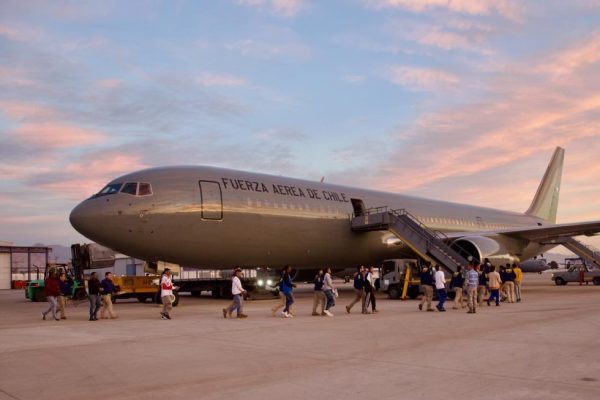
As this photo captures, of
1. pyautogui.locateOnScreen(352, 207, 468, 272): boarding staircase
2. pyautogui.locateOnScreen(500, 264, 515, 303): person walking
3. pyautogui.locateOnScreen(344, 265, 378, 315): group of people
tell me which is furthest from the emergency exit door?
pyautogui.locateOnScreen(500, 264, 515, 303): person walking

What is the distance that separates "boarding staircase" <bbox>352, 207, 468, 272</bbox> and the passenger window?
10.5 meters

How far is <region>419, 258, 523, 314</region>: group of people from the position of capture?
17.5 m

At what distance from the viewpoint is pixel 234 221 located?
21.5 m

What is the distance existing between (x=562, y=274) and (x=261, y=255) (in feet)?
96.6

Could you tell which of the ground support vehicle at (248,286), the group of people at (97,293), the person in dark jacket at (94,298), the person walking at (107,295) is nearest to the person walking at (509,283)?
the ground support vehicle at (248,286)

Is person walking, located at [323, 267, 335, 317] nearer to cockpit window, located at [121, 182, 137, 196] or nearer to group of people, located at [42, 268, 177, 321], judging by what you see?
group of people, located at [42, 268, 177, 321]

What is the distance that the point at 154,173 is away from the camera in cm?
2081

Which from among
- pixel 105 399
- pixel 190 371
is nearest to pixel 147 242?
pixel 190 371

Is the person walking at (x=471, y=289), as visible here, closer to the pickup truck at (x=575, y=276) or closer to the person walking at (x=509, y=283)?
the person walking at (x=509, y=283)

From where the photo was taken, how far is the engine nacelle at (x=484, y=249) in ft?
84.8

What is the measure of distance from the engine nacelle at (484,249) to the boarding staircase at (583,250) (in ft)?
31.8

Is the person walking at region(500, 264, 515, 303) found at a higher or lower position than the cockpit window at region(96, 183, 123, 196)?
lower

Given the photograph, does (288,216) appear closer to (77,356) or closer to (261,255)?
(261,255)

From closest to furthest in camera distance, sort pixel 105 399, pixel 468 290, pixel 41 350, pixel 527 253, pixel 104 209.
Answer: pixel 105 399 → pixel 41 350 → pixel 468 290 → pixel 104 209 → pixel 527 253
